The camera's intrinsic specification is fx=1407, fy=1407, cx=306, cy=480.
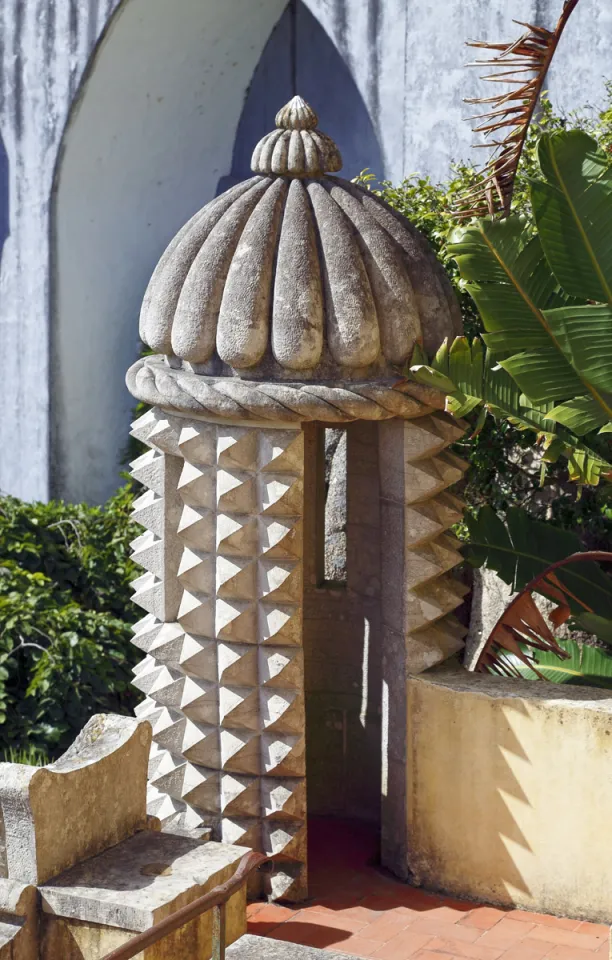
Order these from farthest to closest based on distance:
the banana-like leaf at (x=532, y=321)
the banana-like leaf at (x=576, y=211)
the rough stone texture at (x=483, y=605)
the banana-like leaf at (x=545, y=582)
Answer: the rough stone texture at (x=483, y=605), the banana-like leaf at (x=545, y=582), the banana-like leaf at (x=532, y=321), the banana-like leaf at (x=576, y=211)

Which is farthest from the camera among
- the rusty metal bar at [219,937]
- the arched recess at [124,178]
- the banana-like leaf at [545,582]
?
the arched recess at [124,178]

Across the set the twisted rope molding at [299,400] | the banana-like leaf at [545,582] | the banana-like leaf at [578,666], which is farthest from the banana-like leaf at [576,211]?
the banana-like leaf at [578,666]

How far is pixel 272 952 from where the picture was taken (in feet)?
16.3

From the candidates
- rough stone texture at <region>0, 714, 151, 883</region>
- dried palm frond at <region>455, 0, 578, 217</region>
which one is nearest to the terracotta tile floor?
rough stone texture at <region>0, 714, 151, 883</region>

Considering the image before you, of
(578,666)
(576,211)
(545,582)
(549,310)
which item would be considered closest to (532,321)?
(549,310)

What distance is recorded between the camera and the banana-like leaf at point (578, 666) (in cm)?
768

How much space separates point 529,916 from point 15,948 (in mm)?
2580

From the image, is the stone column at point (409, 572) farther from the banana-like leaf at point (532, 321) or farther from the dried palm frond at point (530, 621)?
the banana-like leaf at point (532, 321)

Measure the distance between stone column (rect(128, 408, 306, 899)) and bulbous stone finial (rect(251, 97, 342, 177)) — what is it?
1.31 metres

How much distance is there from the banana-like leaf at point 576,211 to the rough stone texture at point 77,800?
2778mm

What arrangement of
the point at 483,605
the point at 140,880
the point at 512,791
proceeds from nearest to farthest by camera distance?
1. the point at 140,880
2. the point at 512,791
3. the point at 483,605

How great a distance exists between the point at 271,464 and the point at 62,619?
3.07 meters

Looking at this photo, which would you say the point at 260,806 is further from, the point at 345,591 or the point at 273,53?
the point at 273,53

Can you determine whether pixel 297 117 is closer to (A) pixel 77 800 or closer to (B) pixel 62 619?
(A) pixel 77 800
